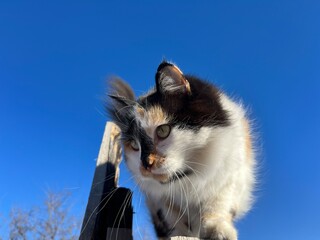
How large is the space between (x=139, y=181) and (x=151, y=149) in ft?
1.32

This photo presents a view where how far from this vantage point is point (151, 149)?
7.05 ft

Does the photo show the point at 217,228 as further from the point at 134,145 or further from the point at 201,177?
the point at 134,145

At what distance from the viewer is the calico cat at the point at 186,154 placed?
85.0 inches

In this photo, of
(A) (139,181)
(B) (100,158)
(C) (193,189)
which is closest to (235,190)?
(C) (193,189)

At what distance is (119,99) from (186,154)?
807mm

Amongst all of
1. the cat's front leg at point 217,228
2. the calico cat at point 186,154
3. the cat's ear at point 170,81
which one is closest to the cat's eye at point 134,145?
the calico cat at point 186,154

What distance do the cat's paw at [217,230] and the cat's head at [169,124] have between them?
14.5 inches

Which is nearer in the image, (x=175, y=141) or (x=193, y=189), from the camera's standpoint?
(x=175, y=141)

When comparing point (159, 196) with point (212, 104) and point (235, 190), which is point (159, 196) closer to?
point (235, 190)

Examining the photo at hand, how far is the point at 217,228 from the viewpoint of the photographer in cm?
205

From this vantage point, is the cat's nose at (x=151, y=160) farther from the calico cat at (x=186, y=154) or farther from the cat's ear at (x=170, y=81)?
the cat's ear at (x=170, y=81)

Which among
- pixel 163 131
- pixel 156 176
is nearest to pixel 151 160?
pixel 156 176

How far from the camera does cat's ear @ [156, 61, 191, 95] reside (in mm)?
2363

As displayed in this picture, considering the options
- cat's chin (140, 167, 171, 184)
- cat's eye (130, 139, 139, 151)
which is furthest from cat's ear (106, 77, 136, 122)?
cat's chin (140, 167, 171, 184)
